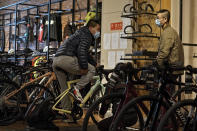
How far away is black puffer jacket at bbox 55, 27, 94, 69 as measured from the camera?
4527mm

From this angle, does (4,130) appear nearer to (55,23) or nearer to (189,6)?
(189,6)

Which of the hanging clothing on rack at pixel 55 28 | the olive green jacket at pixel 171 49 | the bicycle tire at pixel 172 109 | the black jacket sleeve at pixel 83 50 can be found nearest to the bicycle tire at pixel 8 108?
the black jacket sleeve at pixel 83 50

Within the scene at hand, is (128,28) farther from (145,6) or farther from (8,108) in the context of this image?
(8,108)

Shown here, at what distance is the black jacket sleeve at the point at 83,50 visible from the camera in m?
4.52

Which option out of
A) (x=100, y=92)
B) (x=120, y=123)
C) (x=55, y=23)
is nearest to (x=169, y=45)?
(x=100, y=92)

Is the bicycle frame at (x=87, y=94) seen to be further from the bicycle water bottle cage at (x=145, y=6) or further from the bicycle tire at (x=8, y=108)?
the bicycle water bottle cage at (x=145, y=6)

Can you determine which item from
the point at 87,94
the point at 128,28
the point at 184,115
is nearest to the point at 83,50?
the point at 87,94

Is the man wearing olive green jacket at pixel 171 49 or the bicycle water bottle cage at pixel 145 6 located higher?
the bicycle water bottle cage at pixel 145 6

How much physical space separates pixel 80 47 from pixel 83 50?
0.21 ft

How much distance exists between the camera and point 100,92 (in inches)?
174

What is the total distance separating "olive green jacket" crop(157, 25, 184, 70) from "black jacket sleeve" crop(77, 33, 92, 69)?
981mm

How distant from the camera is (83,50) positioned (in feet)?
14.9

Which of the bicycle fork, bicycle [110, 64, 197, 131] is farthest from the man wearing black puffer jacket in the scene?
the bicycle fork

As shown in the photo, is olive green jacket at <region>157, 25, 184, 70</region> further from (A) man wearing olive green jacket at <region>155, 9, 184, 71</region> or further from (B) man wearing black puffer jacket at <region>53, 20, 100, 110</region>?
(B) man wearing black puffer jacket at <region>53, 20, 100, 110</region>
